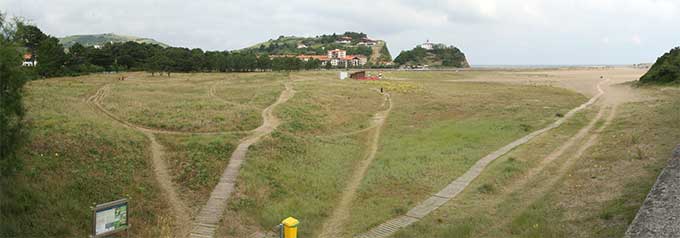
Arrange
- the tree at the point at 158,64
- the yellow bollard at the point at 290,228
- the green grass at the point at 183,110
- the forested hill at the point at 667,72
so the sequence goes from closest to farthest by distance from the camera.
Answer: the yellow bollard at the point at 290,228, the green grass at the point at 183,110, the forested hill at the point at 667,72, the tree at the point at 158,64

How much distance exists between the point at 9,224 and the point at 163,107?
25.1 m

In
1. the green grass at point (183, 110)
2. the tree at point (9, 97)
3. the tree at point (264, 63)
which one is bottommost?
the green grass at point (183, 110)

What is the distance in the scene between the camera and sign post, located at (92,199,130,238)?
517 inches

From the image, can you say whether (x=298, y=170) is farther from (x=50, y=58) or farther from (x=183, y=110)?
(x=50, y=58)

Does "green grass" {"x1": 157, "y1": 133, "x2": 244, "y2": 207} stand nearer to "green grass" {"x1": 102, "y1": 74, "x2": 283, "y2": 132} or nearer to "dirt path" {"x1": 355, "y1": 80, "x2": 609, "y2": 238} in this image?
"green grass" {"x1": 102, "y1": 74, "x2": 283, "y2": 132}

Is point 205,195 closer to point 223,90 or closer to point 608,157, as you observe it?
point 608,157

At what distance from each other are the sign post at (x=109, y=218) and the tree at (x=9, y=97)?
3.06 metres

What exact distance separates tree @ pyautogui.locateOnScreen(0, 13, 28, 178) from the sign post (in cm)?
306

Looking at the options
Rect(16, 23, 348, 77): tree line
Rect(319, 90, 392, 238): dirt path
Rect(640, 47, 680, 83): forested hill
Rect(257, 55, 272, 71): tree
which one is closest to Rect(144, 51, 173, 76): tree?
Rect(16, 23, 348, 77): tree line

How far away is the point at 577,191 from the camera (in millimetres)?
19562

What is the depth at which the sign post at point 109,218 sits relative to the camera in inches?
517

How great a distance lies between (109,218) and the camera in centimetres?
1352

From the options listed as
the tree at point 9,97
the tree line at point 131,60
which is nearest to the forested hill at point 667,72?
the tree at point 9,97

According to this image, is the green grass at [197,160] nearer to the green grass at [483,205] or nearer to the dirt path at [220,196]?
the dirt path at [220,196]
